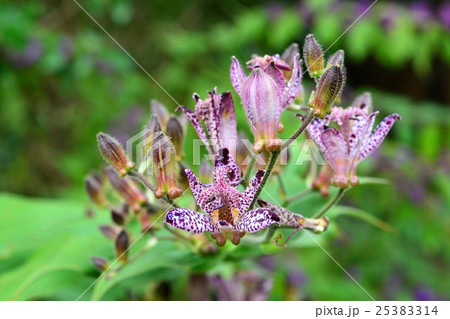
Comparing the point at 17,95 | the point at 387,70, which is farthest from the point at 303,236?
the point at 387,70

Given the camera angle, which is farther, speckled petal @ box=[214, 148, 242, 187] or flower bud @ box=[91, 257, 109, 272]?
flower bud @ box=[91, 257, 109, 272]

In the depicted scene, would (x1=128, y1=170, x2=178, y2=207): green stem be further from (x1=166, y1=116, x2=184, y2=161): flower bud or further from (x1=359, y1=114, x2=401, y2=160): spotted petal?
(x1=359, y1=114, x2=401, y2=160): spotted petal

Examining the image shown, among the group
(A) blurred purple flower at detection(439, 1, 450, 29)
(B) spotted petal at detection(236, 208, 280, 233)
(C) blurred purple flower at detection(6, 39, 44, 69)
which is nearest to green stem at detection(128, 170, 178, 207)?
(B) spotted petal at detection(236, 208, 280, 233)

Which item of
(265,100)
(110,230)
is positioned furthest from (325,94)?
(110,230)

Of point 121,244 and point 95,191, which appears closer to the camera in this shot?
point 121,244

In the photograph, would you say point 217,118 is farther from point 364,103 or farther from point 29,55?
point 29,55

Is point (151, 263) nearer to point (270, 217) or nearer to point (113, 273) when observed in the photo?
point (113, 273)
